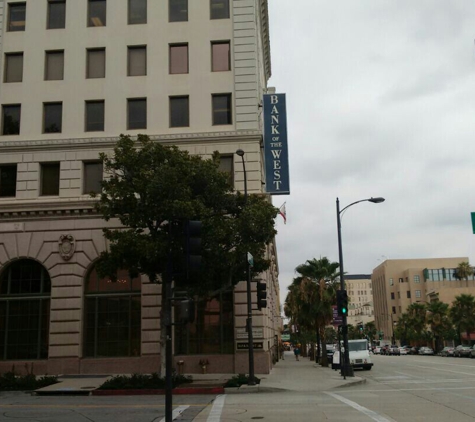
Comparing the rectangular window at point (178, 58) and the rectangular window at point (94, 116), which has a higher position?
the rectangular window at point (178, 58)

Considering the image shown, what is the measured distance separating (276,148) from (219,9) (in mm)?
8654

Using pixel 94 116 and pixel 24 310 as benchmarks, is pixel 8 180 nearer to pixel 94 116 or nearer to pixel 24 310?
pixel 94 116

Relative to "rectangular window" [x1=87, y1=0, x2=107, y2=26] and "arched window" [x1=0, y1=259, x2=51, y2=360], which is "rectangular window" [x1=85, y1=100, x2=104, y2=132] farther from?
"arched window" [x1=0, y1=259, x2=51, y2=360]

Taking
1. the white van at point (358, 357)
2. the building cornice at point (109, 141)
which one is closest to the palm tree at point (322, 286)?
the white van at point (358, 357)

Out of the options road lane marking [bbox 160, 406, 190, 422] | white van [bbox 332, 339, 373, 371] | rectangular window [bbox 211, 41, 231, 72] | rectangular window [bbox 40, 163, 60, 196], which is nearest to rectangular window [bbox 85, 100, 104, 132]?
rectangular window [bbox 40, 163, 60, 196]

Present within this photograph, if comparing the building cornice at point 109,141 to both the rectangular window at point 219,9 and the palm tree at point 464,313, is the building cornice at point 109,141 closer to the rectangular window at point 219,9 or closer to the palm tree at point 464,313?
the rectangular window at point 219,9

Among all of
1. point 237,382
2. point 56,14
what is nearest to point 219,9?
point 56,14

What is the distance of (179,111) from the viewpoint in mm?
31438

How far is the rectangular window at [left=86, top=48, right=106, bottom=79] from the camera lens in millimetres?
32062

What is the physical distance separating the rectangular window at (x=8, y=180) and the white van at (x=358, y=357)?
22.6 meters

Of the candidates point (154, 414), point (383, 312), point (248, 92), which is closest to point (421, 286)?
point (383, 312)

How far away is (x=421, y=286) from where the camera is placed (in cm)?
13575

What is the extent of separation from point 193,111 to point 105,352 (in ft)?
44.2

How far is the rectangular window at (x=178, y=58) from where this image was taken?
31.8 meters
